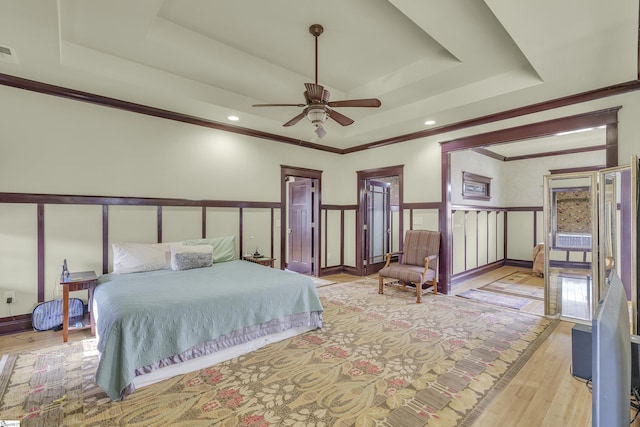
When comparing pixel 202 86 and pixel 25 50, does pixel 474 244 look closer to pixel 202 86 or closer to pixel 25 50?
pixel 202 86

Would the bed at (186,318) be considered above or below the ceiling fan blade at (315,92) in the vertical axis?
below

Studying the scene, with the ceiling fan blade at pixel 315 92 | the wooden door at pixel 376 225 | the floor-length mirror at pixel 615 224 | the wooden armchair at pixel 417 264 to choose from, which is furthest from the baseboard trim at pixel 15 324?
the floor-length mirror at pixel 615 224

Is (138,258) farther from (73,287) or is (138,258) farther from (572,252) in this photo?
(572,252)

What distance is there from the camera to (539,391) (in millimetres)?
2355

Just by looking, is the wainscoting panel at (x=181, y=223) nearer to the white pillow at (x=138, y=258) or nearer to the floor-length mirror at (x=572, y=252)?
the white pillow at (x=138, y=258)

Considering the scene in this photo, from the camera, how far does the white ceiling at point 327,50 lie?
255cm

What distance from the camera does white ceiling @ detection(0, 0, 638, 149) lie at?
8.36ft

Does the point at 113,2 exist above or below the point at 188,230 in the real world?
above

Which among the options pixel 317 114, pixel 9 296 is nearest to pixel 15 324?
pixel 9 296

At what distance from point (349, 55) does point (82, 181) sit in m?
3.60

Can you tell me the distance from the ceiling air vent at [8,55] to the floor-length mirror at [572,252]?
19.5 ft

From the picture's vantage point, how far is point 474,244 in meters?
6.39

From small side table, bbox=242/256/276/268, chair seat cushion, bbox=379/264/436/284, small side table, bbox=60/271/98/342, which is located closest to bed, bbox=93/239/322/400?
small side table, bbox=60/271/98/342

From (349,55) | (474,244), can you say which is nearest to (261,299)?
(349,55)
